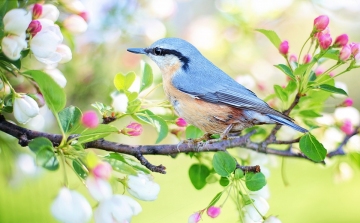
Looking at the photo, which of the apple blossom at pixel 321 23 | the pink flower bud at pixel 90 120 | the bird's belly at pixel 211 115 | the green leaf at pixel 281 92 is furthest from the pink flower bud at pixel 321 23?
the pink flower bud at pixel 90 120

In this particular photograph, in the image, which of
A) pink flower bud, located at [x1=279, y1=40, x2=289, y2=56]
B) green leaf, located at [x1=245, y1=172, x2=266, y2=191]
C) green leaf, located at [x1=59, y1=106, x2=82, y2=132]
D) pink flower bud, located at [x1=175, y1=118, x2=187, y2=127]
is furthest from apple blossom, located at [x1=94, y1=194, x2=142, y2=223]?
pink flower bud, located at [x1=279, y1=40, x2=289, y2=56]

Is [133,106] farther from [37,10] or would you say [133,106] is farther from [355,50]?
[355,50]

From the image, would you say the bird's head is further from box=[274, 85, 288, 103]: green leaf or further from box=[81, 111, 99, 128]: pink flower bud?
box=[81, 111, 99, 128]: pink flower bud

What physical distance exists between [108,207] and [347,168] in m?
0.80

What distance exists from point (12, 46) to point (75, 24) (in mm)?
240

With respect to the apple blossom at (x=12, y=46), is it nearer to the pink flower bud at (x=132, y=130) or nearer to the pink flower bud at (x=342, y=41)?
the pink flower bud at (x=132, y=130)

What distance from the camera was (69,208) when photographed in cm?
69

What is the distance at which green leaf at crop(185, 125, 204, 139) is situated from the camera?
1.13 m

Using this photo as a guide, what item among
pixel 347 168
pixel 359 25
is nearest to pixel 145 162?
pixel 347 168

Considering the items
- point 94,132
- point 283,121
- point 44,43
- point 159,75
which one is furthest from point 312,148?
point 159,75

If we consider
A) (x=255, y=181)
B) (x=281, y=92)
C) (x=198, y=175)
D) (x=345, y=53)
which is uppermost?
(x=345, y=53)

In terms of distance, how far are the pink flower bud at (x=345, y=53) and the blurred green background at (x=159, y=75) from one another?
36 cm

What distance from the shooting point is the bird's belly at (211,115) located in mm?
1142

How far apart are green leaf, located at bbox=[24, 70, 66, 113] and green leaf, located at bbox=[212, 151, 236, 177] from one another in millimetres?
310
